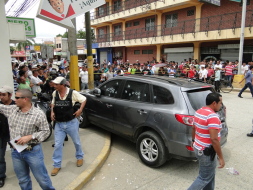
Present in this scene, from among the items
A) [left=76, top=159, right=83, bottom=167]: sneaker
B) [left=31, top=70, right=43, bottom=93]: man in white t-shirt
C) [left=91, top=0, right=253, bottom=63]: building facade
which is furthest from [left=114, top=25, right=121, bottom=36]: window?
[left=76, top=159, right=83, bottom=167]: sneaker

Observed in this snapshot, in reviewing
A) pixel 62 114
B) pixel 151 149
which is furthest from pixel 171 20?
pixel 62 114

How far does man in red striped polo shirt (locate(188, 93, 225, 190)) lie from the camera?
248cm

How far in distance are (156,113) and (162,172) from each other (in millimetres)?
1162

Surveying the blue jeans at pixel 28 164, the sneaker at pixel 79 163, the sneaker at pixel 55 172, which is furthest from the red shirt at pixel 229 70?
the blue jeans at pixel 28 164

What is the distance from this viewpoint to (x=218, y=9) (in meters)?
18.7

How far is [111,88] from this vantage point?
5.21 m

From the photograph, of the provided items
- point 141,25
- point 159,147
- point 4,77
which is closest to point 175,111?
point 159,147

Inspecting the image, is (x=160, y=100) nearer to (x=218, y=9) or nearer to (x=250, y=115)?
(x=250, y=115)

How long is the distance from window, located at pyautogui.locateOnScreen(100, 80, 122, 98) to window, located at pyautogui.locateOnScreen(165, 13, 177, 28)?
63.2ft

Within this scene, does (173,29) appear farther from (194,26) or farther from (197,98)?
(197,98)

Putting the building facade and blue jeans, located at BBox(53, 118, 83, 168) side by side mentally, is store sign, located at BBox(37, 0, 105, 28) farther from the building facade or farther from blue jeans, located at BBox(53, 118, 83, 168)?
the building facade

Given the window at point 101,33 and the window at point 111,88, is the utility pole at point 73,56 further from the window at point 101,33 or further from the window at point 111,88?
the window at point 101,33

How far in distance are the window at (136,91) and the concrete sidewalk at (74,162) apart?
52.1 inches

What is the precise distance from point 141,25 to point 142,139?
24.4 meters
